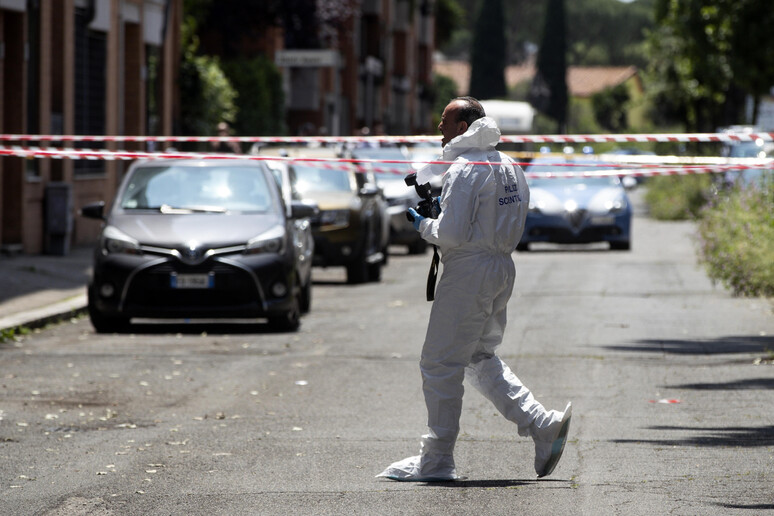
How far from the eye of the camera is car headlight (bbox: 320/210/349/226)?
59.3ft

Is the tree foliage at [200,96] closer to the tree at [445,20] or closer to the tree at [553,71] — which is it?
the tree at [445,20]

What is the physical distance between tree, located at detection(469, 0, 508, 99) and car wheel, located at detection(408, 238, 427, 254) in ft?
253

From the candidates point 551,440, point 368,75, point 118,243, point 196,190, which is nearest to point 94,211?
point 118,243

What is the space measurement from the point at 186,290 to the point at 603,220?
1278cm

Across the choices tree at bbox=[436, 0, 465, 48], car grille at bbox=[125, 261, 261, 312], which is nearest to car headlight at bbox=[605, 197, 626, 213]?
car grille at bbox=[125, 261, 261, 312]

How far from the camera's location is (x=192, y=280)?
1228cm

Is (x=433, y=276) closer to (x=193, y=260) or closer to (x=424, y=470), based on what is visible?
(x=424, y=470)

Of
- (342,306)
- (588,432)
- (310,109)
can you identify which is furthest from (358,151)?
(310,109)

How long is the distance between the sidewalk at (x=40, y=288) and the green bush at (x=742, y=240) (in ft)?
22.2

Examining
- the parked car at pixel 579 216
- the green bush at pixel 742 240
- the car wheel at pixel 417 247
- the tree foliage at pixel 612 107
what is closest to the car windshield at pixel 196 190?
the green bush at pixel 742 240

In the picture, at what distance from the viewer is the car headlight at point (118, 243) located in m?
12.4

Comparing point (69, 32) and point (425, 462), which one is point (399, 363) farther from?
point (69, 32)

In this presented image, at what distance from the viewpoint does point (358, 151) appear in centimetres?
2433

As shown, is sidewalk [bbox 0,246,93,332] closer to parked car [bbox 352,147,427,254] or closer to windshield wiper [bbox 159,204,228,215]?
windshield wiper [bbox 159,204,228,215]
